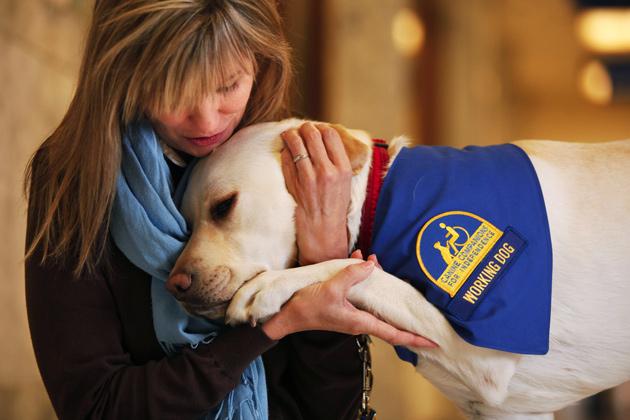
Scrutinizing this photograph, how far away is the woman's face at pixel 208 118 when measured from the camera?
61.3 inches

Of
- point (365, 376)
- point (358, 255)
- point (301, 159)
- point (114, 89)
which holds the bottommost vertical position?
point (365, 376)

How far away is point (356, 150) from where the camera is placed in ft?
5.45

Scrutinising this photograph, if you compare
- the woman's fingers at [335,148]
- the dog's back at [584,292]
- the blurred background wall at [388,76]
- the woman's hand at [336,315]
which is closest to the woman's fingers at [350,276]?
the woman's hand at [336,315]

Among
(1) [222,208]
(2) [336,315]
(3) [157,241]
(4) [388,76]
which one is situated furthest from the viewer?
(4) [388,76]

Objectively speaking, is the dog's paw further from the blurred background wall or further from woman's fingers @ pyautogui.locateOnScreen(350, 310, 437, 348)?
the blurred background wall

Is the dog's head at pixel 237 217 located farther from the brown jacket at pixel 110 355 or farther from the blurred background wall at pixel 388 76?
the blurred background wall at pixel 388 76

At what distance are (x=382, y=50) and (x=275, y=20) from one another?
274 cm

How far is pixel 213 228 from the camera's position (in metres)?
1.66

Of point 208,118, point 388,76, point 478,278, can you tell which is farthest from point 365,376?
point 388,76

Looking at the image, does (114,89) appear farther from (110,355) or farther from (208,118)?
(110,355)

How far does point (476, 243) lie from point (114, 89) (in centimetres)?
74

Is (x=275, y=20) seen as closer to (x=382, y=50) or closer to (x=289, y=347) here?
(x=289, y=347)

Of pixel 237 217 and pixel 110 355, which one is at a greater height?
pixel 237 217

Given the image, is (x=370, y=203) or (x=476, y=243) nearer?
(x=476, y=243)
